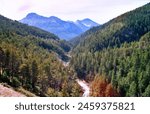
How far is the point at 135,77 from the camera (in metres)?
123

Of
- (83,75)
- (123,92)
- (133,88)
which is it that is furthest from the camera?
(83,75)

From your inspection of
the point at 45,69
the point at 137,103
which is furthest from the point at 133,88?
the point at 137,103

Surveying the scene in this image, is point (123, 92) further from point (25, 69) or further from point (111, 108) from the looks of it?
point (111, 108)

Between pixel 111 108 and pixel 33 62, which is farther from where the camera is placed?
pixel 33 62

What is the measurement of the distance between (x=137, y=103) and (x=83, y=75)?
165 m

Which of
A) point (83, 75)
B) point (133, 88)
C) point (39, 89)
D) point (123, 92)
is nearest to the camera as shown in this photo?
point (39, 89)

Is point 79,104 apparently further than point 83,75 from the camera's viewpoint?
No

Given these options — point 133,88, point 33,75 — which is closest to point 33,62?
point 33,75

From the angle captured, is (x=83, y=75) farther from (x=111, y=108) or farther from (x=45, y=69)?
(x=111, y=108)

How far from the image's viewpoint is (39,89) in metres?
98.1

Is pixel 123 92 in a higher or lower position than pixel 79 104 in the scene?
lower

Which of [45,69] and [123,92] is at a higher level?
[45,69]

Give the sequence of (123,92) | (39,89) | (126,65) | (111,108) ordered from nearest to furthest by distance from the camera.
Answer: (111,108) < (39,89) < (123,92) < (126,65)

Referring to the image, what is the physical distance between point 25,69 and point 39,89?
6791 mm
